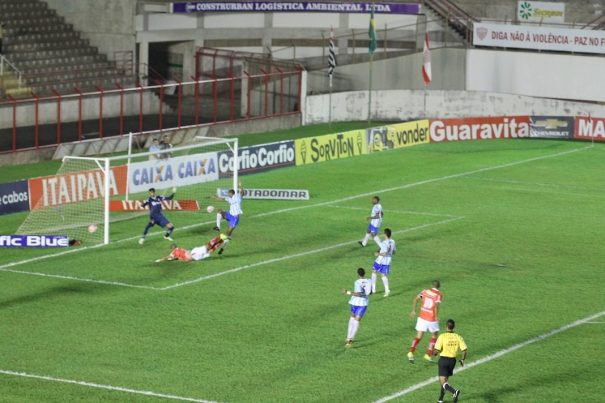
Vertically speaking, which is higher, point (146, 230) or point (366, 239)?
point (146, 230)

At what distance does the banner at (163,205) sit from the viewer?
4359 cm

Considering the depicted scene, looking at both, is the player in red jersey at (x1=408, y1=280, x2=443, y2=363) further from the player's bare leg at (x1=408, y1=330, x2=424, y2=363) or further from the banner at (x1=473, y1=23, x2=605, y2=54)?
the banner at (x1=473, y1=23, x2=605, y2=54)

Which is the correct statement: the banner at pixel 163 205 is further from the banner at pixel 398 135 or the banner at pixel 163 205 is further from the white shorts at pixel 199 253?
the banner at pixel 398 135

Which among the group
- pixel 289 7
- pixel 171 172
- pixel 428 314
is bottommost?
pixel 428 314

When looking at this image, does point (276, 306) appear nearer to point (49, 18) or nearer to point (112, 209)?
point (112, 209)

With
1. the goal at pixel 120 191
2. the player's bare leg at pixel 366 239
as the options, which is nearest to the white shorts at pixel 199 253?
the goal at pixel 120 191

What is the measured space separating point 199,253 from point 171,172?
986cm

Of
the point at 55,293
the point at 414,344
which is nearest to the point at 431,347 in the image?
the point at 414,344

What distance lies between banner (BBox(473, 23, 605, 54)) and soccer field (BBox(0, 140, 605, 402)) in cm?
2099

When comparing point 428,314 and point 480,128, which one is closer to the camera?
point 428,314

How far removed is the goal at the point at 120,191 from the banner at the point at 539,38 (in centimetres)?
2700

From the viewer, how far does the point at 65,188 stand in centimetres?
4294

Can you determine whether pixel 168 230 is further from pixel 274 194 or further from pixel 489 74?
pixel 489 74

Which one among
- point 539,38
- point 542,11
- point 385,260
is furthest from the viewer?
point 542,11
